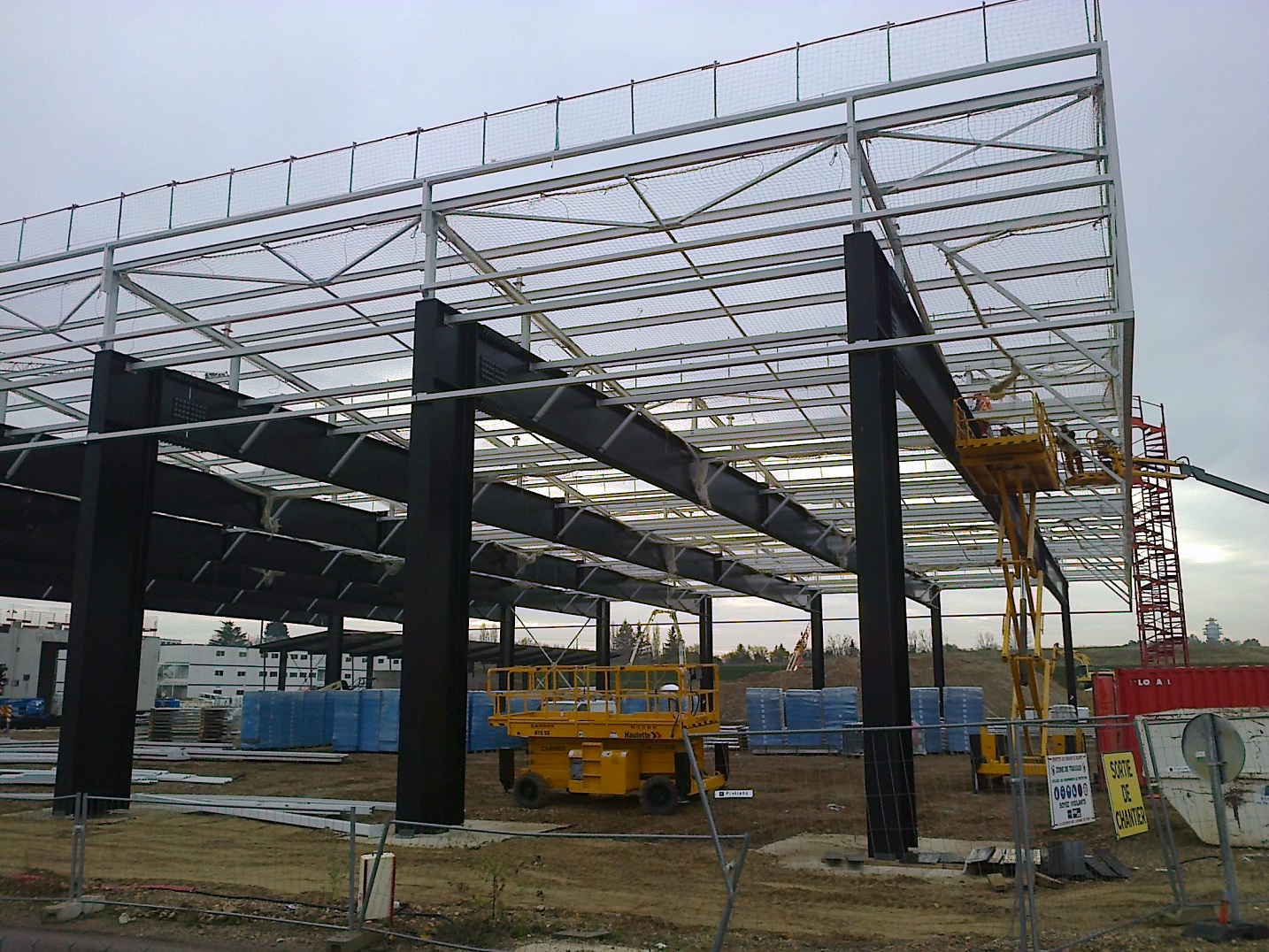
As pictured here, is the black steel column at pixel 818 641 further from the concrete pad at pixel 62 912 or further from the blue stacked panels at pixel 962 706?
the concrete pad at pixel 62 912

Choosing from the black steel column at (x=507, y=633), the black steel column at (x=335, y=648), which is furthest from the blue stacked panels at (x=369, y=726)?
the black steel column at (x=507, y=633)

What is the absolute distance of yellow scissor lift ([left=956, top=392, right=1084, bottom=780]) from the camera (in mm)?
20281

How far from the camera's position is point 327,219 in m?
18.8

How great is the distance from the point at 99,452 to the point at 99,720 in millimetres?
4824

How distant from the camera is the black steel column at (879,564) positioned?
13.5 m

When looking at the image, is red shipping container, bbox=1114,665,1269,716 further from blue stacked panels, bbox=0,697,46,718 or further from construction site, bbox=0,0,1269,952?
blue stacked panels, bbox=0,697,46,718

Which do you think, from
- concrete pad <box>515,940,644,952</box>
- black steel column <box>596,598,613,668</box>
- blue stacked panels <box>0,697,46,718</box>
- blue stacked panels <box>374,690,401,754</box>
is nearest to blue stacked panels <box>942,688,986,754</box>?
black steel column <box>596,598,613,668</box>

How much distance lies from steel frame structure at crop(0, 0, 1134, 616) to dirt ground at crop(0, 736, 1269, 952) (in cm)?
694

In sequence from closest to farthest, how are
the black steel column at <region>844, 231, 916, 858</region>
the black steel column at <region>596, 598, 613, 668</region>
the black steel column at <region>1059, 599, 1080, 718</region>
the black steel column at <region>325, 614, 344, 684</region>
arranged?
the black steel column at <region>844, 231, 916, 858</region>
the black steel column at <region>1059, 599, 1080, 718</region>
the black steel column at <region>325, 614, 344, 684</region>
the black steel column at <region>596, 598, 613, 668</region>

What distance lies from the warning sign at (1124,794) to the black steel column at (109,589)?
15.7 metres

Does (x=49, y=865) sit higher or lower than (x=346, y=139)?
lower

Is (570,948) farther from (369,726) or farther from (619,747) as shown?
(369,726)

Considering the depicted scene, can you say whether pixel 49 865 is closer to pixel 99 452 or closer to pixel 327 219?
pixel 99 452

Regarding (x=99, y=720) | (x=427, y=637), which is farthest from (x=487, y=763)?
(x=427, y=637)
